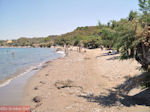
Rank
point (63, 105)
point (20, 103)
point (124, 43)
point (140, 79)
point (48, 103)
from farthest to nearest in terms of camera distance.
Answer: point (20, 103) < point (48, 103) < point (63, 105) < point (140, 79) < point (124, 43)

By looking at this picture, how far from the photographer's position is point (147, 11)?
4.77 m

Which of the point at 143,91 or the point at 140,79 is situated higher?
the point at 140,79

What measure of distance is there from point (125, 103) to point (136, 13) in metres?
3.44

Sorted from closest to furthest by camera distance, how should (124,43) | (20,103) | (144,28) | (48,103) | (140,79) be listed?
(144,28), (124,43), (140,79), (48,103), (20,103)

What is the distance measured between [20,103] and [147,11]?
6816mm

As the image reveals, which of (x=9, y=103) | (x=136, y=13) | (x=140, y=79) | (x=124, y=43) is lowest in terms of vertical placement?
(x=9, y=103)

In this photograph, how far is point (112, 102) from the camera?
5.12 meters

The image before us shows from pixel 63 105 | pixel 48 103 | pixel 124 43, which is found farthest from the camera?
pixel 48 103

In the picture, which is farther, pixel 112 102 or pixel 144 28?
pixel 112 102

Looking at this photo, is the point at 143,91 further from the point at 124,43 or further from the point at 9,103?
the point at 9,103

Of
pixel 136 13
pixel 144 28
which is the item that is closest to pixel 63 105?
pixel 144 28

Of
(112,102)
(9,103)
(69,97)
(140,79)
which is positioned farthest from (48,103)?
(140,79)

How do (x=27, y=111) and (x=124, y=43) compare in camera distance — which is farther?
(x=27, y=111)

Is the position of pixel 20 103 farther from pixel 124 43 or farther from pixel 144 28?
pixel 144 28
